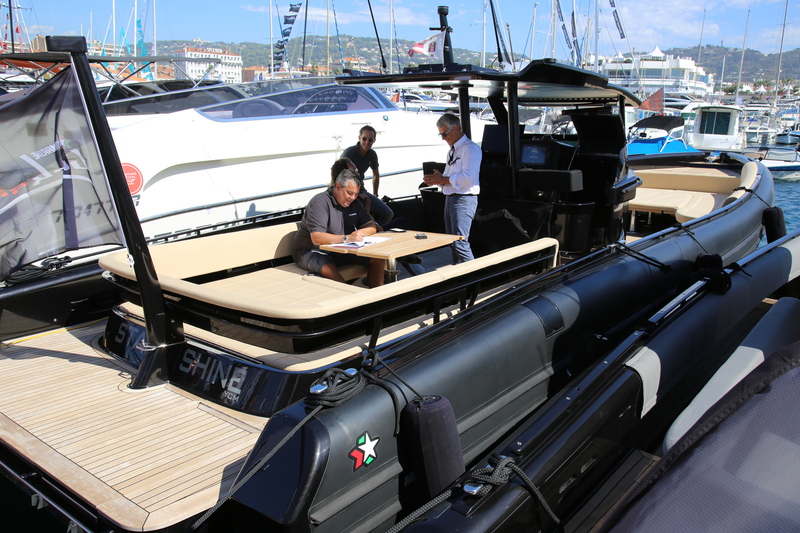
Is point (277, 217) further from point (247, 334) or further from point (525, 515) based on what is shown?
point (525, 515)

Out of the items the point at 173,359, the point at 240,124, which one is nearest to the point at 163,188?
the point at 240,124

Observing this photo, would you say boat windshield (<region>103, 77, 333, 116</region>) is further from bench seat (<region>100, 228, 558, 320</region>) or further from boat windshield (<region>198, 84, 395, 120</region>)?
bench seat (<region>100, 228, 558, 320</region>)

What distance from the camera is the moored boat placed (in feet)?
7.32

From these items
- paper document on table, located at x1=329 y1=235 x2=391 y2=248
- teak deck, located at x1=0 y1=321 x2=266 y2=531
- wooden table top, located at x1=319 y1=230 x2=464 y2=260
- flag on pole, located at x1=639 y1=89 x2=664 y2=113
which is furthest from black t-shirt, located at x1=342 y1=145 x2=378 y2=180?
flag on pole, located at x1=639 y1=89 x2=664 y2=113

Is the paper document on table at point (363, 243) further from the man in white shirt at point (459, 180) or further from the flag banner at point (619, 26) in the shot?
the flag banner at point (619, 26)

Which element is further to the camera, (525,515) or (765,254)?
(765,254)

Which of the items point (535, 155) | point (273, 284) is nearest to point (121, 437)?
point (273, 284)

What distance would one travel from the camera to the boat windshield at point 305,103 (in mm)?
7805

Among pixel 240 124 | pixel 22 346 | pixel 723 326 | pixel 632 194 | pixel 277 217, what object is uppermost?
pixel 240 124

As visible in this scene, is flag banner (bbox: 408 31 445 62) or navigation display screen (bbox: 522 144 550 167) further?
navigation display screen (bbox: 522 144 550 167)

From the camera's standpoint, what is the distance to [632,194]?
559 centimetres

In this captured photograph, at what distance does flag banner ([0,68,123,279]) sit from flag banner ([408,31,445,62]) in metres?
2.59

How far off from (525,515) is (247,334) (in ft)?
5.00

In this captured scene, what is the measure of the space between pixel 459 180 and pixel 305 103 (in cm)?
472
